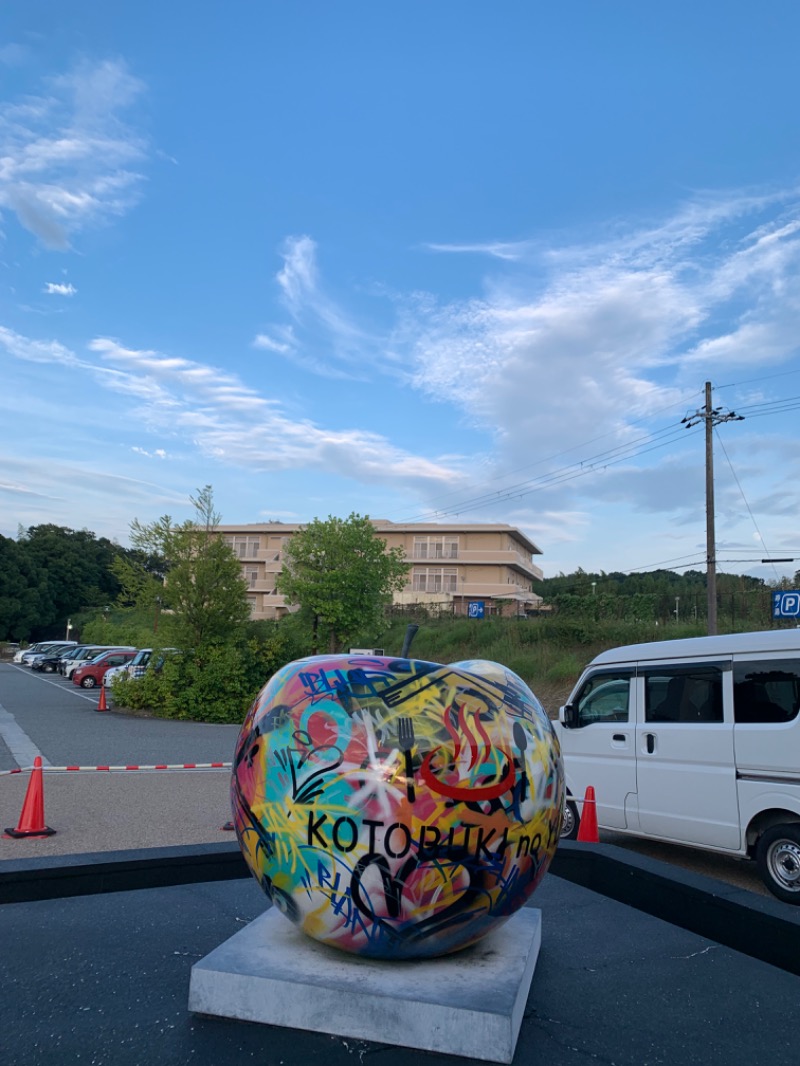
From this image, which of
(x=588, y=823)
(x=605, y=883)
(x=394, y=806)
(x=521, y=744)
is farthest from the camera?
(x=588, y=823)

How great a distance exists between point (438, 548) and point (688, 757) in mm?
66391

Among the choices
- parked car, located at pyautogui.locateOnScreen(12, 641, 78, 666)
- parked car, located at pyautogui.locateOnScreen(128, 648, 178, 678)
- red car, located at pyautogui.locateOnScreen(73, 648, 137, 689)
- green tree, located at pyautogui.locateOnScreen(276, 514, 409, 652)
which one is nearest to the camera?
parked car, located at pyautogui.locateOnScreen(128, 648, 178, 678)

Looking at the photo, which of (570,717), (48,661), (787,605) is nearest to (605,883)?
(570,717)

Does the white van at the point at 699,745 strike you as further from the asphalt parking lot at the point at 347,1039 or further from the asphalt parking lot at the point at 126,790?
the asphalt parking lot at the point at 347,1039

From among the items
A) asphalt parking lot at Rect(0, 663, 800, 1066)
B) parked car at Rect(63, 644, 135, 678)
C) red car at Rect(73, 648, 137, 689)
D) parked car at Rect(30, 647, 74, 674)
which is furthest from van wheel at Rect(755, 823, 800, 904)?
→ parked car at Rect(30, 647, 74, 674)

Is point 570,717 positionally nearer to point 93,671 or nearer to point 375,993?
point 375,993

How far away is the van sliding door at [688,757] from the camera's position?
766cm

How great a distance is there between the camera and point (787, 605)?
22.8m

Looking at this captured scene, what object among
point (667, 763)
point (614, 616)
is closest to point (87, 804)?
point (667, 763)

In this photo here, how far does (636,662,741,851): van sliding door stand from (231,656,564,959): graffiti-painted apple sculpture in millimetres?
4735

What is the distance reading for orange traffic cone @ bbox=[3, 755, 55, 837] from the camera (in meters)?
8.64

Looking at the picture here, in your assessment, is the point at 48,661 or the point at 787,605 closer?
Answer: the point at 787,605

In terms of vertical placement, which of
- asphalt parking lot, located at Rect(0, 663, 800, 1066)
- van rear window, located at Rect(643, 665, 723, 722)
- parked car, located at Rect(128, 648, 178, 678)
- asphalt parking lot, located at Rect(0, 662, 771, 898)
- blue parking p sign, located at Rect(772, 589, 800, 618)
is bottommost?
asphalt parking lot, located at Rect(0, 662, 771, 898)

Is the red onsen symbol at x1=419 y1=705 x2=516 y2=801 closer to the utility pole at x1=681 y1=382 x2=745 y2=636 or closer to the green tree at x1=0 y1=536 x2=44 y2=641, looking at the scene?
the utility pole at x1=681 y1=382 x2=745 y2=636
